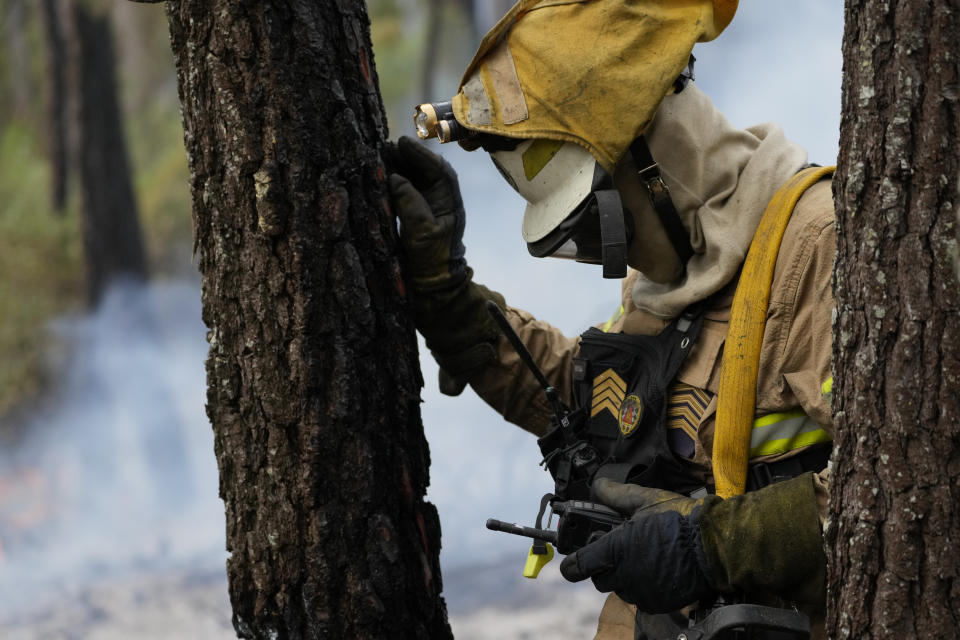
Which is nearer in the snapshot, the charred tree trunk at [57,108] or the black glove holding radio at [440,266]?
the black glove holding radio at [440,266]

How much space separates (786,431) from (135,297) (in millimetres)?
5850

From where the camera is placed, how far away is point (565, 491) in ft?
6.68

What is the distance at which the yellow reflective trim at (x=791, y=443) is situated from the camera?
1.70m

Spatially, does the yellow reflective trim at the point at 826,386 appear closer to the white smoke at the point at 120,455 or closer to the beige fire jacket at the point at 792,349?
the beige fire jacket at the point at 792,349

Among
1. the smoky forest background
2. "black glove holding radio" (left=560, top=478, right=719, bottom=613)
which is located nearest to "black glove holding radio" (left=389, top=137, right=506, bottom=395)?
"black glove holding radio" (left=560, top=478, right=719, bottom=613)

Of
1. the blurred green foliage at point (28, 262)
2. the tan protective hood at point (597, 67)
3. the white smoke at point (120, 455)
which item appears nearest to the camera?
the tan protective hood at point (597, 67)

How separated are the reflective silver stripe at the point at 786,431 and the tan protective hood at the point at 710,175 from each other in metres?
0.28

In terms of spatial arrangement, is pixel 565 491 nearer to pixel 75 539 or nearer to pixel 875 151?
pixel 875 151

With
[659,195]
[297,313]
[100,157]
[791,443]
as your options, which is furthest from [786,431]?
[100,157]

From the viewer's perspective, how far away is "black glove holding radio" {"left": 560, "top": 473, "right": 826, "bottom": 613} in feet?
4.99

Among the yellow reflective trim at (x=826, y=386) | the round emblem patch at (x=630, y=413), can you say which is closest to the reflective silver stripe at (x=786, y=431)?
the yellow reflective trim at (x=826, y=386)

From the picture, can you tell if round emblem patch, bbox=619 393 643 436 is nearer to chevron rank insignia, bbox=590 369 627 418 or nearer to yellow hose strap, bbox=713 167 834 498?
chevron rank insignia, bbox=590 369 627 418

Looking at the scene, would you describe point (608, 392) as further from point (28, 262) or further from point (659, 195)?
point (28, 262)

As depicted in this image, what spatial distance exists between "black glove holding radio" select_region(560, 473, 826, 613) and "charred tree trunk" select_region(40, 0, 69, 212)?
6.14m
